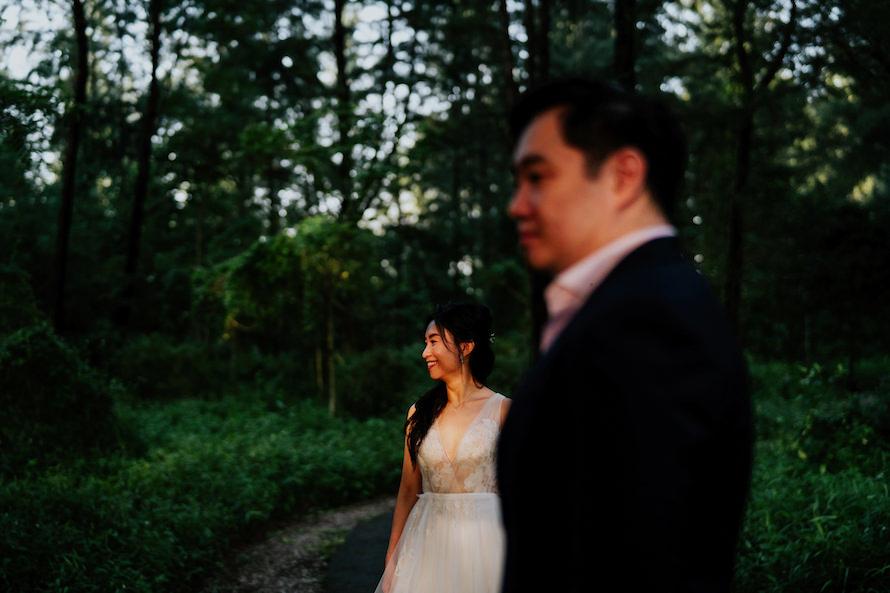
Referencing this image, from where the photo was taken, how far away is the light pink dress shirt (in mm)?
1262

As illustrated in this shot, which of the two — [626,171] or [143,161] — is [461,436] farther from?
[143,161]

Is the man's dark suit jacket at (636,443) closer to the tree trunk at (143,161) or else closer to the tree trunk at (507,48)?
the tree trunk at (507,48)

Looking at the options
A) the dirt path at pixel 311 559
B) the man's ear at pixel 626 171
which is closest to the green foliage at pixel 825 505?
the dirt path at pixel 311 559

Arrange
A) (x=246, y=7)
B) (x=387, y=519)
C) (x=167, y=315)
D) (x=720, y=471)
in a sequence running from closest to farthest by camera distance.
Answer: (x=720, y=471)
(x=387, y=519)
(x=246, y=7)
(x=167, y=315)

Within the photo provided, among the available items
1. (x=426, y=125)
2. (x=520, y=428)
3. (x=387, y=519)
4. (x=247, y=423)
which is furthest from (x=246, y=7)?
(x=520, y=428)

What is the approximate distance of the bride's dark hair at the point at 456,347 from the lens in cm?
397

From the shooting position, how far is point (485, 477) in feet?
13.1

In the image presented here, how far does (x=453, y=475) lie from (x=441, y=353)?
68 centimetres

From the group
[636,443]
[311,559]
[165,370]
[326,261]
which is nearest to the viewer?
[636,443]

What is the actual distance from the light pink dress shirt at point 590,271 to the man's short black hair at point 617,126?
0.08 metres

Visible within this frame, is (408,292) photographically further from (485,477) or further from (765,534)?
(485,477)

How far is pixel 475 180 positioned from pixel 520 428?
3355 centimetres

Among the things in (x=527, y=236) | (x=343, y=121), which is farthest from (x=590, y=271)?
(x=343, y=121)

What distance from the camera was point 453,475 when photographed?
3953 mm
